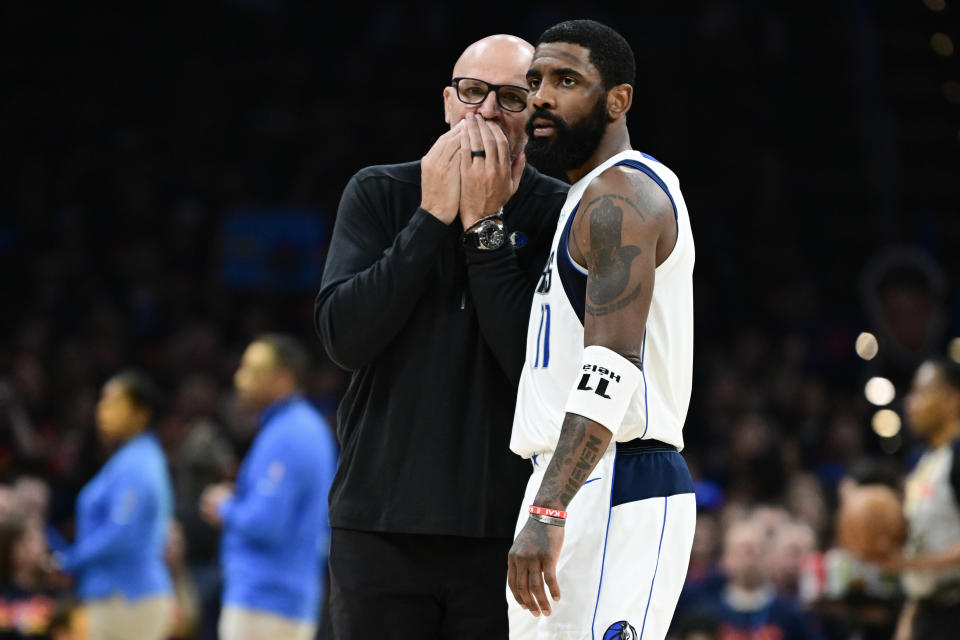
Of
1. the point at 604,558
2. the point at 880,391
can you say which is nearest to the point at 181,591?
the point at 880,391

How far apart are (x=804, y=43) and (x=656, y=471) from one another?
12500 millimetres

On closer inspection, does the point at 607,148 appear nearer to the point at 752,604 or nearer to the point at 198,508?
the point at 752,604

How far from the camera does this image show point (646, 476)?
3.11 m

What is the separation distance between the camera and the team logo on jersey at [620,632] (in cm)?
300

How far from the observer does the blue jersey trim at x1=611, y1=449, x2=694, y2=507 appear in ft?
10.1

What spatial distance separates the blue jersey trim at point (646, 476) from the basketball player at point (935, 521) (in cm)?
393

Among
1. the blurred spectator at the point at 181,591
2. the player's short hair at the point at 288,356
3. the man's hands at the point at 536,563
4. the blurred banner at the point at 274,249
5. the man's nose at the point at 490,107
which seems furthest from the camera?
the blurred banner at the point at 274,249

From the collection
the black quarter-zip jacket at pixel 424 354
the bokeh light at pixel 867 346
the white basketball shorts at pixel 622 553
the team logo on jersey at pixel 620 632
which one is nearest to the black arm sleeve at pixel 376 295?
the black quarter-zip jacket at pixel 424 354

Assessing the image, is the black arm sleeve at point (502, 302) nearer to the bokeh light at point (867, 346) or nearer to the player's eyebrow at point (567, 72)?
the player's eyebrow at point (567, 72)

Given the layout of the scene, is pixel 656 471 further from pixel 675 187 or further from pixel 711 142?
pixel 711 142

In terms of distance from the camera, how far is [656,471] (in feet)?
10.2

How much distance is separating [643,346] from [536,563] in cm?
61

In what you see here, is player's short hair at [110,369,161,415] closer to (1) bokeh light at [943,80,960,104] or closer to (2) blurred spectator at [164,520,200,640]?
(2) blurred spectator at [164,520,200,640]

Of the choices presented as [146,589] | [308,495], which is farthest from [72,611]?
[308,495]
